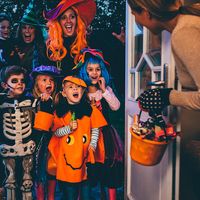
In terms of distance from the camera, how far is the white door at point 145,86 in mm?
1504

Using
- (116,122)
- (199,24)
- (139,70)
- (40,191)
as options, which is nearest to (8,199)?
(40,191)

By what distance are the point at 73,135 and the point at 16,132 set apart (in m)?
0.45

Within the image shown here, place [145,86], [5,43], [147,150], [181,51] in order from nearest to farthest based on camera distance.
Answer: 1. [181,51]
2. [147,150]
3. [145,86]
4. [5,43]

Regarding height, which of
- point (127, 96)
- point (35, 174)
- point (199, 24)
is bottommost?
point (35, 174)

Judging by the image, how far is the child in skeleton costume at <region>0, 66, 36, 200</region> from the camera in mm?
2045

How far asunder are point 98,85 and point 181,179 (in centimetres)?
94

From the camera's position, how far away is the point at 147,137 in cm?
137

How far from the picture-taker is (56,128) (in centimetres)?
209

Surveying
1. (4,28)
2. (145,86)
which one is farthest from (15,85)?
(145,86)

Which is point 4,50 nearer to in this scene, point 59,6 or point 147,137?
point 59,6

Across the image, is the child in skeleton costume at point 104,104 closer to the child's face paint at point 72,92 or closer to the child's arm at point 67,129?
the child's face paint at point 72,92

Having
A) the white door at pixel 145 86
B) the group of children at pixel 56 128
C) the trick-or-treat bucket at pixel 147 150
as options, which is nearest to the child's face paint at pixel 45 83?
A: the group of children at pixel 56 128

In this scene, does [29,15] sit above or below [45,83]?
above

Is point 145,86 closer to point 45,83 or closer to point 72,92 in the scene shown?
point 72,92
